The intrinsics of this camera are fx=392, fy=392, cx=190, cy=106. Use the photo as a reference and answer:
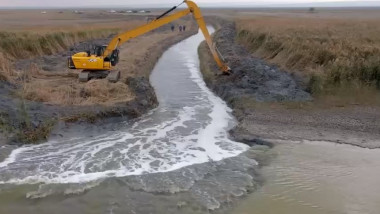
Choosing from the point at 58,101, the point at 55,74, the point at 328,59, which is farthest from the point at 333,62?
the point at 55,74

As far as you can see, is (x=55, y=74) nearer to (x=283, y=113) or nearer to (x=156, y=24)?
(x=156, y=24)

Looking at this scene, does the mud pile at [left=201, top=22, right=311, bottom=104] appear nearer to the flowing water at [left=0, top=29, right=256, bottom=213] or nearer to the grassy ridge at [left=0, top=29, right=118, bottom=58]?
the flowing water at [left=0, top=29, right=256, bottom=213]

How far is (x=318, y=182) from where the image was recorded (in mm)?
10867

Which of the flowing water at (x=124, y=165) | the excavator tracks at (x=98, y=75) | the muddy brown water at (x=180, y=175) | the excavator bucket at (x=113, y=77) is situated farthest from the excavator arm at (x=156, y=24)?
the muddy brown water at (x=180, y=175)

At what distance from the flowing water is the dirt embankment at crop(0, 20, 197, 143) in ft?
2.49

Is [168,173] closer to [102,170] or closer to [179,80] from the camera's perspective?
[102,170]

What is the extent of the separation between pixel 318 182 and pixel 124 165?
5.68 metres

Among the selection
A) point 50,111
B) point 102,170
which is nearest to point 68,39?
point 50,111

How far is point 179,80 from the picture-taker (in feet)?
84.3

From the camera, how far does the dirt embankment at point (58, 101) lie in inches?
556

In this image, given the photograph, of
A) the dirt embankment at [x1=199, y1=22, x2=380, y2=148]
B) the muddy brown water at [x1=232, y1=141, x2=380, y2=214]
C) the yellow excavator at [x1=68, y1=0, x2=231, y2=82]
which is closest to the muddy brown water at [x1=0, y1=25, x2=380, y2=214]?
the muddy brown water at [x1=232, y1=141, x2=380, y2=214]

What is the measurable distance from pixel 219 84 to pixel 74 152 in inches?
444

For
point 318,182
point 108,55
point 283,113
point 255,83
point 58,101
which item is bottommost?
point 318,182

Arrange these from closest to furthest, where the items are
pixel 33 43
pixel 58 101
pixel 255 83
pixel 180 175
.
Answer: pixel 180 175 < pixel 58 101 < pixel 255 83 < pixel 33 43
